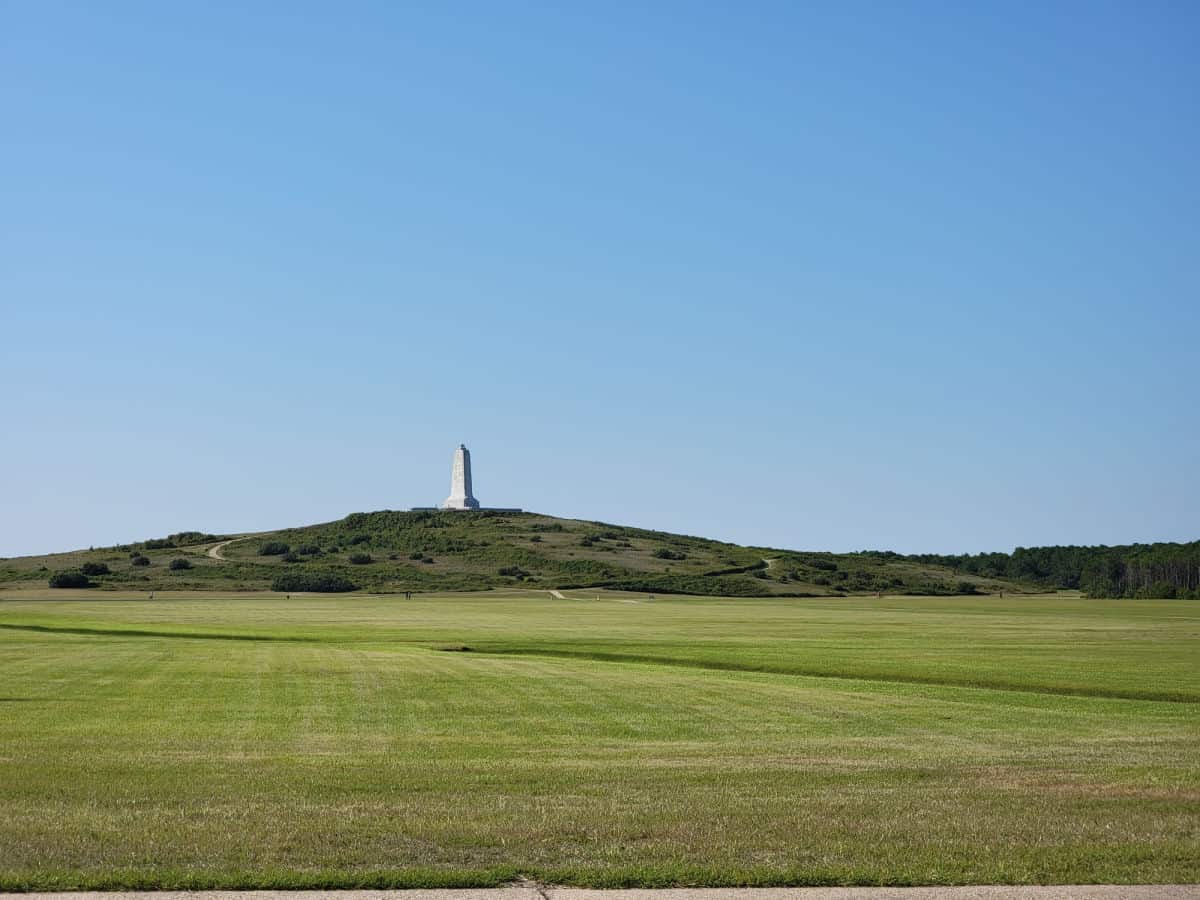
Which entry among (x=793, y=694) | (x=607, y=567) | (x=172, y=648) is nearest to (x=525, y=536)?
(x=607, y=567)

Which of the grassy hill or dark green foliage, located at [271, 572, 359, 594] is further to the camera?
the grassy hill

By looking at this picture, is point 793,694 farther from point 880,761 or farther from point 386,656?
point 386,656

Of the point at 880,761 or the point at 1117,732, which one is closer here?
the point at 880,761

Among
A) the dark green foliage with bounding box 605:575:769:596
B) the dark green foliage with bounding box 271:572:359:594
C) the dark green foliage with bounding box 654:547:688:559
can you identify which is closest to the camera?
the dark green foliage with bounding box 271:572:359:594

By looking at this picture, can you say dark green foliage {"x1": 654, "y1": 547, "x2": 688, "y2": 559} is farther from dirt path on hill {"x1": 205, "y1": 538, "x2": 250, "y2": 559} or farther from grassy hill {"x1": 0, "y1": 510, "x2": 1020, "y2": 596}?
dirt path on hill {"x1": 205, "y1": 538, "x2": 250, "y2": 559}

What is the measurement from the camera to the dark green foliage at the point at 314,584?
14250cm

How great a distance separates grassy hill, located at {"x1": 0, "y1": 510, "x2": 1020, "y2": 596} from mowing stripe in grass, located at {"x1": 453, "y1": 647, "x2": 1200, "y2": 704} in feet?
299

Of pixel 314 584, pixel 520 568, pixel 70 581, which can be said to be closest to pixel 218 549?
pixel 70 581

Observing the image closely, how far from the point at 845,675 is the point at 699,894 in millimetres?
31982

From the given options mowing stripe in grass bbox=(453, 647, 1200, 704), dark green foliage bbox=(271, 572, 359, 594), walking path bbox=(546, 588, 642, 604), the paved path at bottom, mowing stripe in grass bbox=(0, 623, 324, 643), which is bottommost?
the paved path at bottom

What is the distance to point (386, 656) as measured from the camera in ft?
165

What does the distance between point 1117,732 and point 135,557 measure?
157 m

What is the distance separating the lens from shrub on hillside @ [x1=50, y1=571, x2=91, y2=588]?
461 feet

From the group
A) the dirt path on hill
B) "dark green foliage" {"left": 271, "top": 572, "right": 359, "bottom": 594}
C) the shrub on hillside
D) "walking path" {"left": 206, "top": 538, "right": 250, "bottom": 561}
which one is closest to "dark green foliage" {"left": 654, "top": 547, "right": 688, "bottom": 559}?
"dark green foliage" {"left": 271, "top": 572, "right": 359, "bottom": 594}
